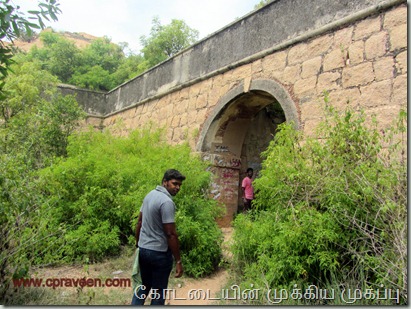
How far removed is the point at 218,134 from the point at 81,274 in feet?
11.9

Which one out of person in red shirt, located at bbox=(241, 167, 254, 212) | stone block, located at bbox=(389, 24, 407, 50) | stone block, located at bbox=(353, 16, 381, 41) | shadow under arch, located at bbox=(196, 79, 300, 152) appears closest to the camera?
stone block, located at bbox=(389, 24, 407, 50)

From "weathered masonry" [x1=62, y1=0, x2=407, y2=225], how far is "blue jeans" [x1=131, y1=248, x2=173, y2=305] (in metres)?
2.56

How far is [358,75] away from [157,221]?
310 cm

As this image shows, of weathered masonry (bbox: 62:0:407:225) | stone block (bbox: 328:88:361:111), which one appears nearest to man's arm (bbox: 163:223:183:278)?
weathered masonry (bbox: 62:0:407:225)

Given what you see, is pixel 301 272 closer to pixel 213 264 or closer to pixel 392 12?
pixel 213 264

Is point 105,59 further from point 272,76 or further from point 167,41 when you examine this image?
point 272,76

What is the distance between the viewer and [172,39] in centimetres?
2003

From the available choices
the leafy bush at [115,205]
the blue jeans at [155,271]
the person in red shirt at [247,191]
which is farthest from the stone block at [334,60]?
the blue jeans at [155,271]

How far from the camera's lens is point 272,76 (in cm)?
555

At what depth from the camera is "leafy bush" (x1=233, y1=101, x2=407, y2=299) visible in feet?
Answer: 9.38


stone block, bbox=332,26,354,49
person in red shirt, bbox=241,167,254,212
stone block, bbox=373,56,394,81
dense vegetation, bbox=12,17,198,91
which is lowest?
person in red shirt, bbox=241,167,254,212

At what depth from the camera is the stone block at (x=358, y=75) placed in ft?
13.7

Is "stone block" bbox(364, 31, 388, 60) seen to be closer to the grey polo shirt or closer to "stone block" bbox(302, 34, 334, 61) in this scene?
"stone block" bbox(302, 34, 334, 61)

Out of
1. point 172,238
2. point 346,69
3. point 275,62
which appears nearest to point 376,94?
point 346,69
